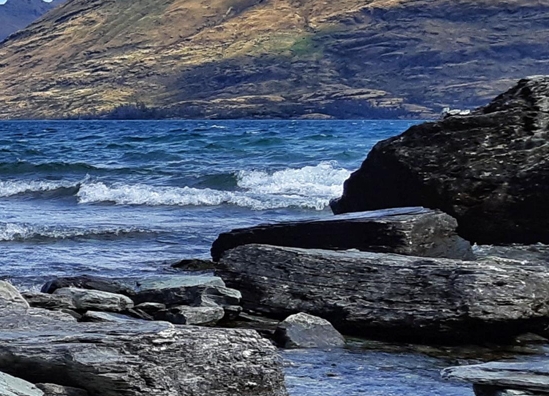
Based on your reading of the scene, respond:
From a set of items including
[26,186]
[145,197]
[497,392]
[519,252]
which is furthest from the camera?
[26,186]

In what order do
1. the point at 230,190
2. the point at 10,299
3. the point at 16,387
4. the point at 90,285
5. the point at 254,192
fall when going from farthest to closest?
1. the point at 230,190
2. the point at 254,192
3. the point at 90,285
4. the point at 10,299
5. the point at 16,387

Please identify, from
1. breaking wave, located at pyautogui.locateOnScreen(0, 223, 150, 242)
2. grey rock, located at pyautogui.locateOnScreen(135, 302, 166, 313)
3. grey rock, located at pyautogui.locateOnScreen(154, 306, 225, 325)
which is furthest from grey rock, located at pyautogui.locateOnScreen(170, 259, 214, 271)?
breaking wave, located at pyautogui.locateOnScreen(0, 223, 150, 242)

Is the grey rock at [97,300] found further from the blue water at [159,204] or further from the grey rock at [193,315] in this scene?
the blue water at [159,204]

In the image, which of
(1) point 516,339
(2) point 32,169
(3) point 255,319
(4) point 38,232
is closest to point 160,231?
(4) point 38,232

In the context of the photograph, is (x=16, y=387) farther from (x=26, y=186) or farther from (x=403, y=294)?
(x=26, y=186)

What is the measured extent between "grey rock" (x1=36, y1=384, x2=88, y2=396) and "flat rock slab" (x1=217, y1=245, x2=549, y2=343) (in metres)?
3.75

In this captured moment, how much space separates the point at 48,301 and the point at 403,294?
324 cm

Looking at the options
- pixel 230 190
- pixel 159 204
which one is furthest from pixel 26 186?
pixel 159 204

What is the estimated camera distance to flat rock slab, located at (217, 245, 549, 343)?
8547 millimetres

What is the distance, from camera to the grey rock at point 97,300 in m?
9.56

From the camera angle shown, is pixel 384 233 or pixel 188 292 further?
pixel 384 233

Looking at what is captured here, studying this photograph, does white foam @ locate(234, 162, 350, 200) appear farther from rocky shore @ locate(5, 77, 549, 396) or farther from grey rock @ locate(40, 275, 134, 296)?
grey rock @ locate(40, 275, 134, 296)

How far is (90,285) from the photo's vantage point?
35.6 ft

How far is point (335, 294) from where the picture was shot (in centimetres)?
916
